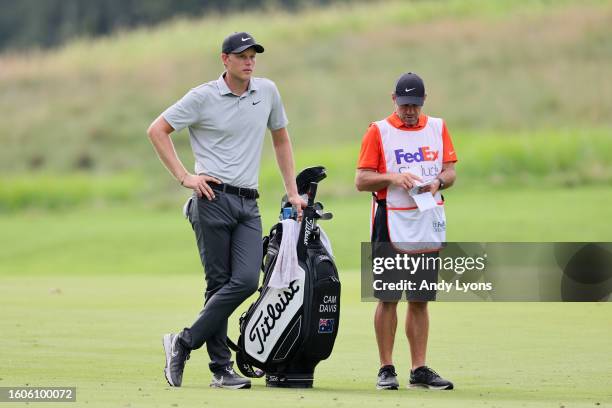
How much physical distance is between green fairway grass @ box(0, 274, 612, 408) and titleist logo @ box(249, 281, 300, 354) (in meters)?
0.36

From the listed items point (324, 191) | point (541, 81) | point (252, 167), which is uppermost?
point (541, 81)

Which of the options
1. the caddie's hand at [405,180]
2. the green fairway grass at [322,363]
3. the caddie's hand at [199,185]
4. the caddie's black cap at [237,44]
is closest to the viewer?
the green fairway grass at [322,363]

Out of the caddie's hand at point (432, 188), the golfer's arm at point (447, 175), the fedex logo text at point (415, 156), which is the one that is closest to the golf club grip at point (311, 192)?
the fedex logo text at point (415, 156)

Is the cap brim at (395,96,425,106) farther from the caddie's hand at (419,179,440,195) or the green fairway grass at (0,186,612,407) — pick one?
the green fairway grass at (0,186,612,407)

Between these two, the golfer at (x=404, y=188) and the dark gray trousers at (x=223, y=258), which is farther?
the golfer at (x=404, y=188)

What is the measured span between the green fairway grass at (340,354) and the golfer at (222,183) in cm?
30

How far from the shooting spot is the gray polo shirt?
7.86 metres

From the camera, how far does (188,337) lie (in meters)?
7.91

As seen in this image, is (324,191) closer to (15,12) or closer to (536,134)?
(536,134)

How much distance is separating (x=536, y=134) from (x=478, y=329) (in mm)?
19520

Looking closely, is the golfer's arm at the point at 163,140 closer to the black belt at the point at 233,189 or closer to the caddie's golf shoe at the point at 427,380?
the black belt at the point at 233,189

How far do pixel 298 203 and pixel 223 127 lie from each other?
0.60 metres

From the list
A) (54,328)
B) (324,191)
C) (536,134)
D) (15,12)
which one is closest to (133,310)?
(54,328)

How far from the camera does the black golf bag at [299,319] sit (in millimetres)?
7848
